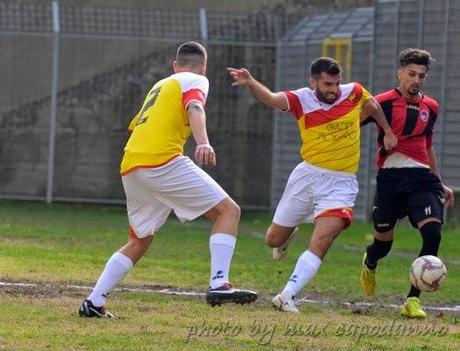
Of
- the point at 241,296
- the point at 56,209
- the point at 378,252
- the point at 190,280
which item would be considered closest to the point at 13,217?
the point at 56,209

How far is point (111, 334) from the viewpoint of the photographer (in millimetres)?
8055

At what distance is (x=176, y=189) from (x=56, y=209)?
13.4 meters

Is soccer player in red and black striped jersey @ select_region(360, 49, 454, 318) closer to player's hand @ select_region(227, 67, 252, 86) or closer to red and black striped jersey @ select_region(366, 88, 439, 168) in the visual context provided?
red and black striped jersey @ select_region(366, 88, 439, 168)

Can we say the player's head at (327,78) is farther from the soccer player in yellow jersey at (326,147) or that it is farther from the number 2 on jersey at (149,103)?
the number 2 on jersey at (149,103)

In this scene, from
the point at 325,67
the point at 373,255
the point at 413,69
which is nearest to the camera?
the point at 325,67

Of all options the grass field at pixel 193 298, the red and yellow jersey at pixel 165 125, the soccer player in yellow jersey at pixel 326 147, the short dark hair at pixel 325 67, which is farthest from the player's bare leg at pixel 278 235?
the red and yellow jersey at pixel 165 125

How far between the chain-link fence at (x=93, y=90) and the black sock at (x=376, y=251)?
11.8m

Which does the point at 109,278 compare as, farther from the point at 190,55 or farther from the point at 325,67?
the point at 325,67

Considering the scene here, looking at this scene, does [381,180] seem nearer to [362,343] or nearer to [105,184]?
[362,343]

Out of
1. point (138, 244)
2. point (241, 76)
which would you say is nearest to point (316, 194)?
point (241, 76)

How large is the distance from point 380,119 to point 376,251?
46.4 inches

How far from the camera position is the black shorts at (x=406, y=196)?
10.4m

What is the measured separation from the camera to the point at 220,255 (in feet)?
29.8

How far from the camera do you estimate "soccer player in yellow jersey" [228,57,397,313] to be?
10078mm
